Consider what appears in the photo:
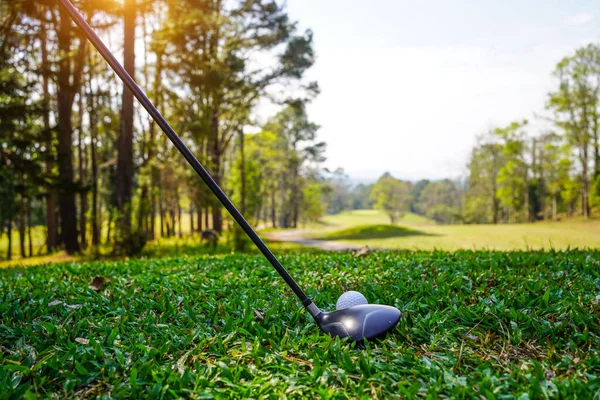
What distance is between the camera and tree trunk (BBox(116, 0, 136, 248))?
29.6 ft

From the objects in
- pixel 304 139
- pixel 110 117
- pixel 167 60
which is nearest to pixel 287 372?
pixel 167 60

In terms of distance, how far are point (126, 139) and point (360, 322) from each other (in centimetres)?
886

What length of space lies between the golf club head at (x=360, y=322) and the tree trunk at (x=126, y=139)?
808 cm

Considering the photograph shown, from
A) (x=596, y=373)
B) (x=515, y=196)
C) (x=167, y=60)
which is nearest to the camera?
(x=596, y=373)

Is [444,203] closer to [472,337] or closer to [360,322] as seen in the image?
[472,337]

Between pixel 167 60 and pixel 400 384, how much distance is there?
55.3 feet

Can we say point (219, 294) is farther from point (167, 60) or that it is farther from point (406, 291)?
point (167, 60)

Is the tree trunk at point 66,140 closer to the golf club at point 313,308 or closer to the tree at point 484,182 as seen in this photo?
the golf club at point 313,308

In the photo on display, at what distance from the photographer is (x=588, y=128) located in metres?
23.8

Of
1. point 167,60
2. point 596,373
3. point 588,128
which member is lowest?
point 596,373

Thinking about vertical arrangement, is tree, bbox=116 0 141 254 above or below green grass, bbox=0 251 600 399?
above

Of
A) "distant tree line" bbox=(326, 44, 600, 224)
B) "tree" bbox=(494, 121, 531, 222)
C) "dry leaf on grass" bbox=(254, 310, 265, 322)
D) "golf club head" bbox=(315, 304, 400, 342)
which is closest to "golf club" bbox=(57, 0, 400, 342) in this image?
"golf club head" bbox=(315, 304, 400, 342)

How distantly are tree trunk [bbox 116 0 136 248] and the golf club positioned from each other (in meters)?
7.51

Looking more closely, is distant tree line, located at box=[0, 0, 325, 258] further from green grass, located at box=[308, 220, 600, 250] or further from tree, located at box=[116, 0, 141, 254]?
green grass, located at box=[308, 220, 600, 250]
